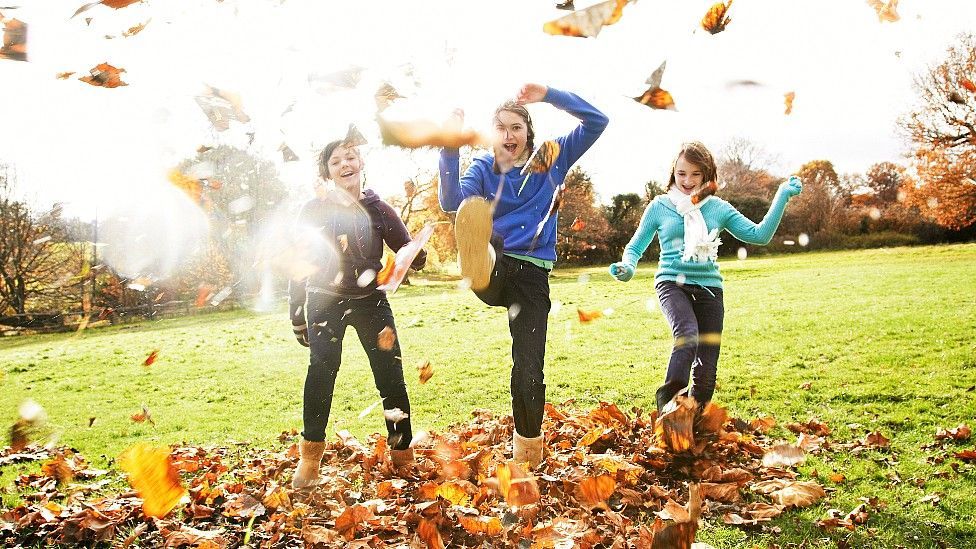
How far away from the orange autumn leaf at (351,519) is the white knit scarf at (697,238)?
2.13 meters

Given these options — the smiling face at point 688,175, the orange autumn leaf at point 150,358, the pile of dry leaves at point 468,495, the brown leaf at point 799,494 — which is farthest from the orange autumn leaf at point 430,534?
the orange autumn leaf at point 150,358

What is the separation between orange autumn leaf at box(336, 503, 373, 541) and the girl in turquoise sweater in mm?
1616

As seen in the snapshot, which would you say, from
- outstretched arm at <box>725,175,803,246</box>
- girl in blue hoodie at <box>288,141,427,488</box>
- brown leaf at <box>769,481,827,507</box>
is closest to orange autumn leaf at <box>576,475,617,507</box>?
brown leaf at <box>769,481,827,507</box>

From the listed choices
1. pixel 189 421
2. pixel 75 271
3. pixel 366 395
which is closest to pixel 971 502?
pixel 366 395

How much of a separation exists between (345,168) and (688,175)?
6.22ft

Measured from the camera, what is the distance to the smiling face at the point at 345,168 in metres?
3.30

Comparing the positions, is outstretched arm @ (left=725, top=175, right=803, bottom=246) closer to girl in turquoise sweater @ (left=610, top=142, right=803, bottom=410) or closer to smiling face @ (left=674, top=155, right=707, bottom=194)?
girl in turquoise sweater @ (left=610, top=142, right=803, bottom=410)

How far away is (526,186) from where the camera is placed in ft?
10.2

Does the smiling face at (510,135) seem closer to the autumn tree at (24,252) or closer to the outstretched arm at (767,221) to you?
the outstretched arm at (767,221)

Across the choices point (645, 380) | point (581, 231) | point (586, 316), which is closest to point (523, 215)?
point (586, 316)

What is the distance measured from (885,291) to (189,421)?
13271mm

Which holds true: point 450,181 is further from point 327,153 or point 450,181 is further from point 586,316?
point 586,316

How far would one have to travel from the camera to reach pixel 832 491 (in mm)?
2865

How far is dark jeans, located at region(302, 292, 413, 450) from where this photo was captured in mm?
3191
